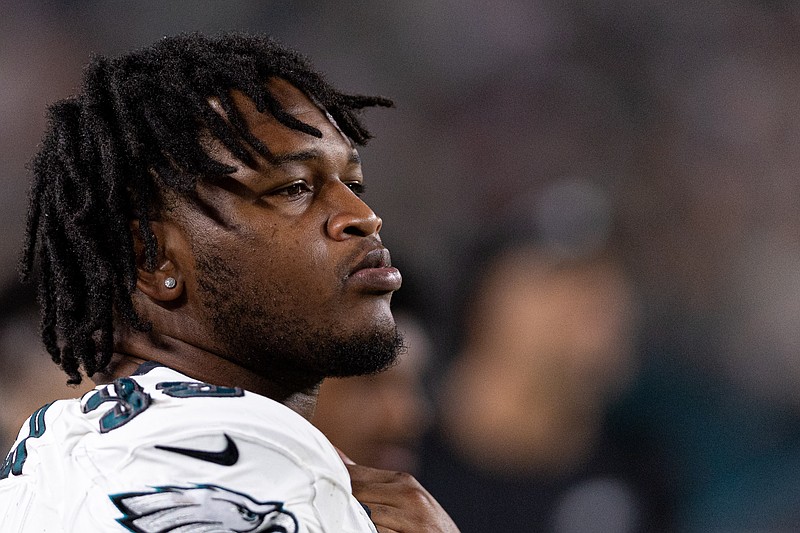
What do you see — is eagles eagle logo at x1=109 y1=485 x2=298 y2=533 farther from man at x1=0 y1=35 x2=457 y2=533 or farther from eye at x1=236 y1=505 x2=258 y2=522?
man at x1=0 y1=35 x2=457 y2=533

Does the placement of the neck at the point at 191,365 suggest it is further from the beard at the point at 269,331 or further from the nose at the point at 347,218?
the nose at the point at 347,218

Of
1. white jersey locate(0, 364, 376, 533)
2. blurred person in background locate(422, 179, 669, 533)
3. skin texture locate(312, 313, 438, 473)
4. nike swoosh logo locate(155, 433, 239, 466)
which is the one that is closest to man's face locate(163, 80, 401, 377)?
white jersey locate(0, 364, 376, 533)

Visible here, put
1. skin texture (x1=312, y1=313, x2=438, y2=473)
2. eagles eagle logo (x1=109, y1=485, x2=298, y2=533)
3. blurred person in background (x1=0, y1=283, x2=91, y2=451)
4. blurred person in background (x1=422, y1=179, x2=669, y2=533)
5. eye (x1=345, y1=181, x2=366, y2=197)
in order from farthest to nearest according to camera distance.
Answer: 1. blurred person in background (x1=422, y1=179, x2=669, y2=533)
2. blurred person in background (x1=0, y1=283, x2=91, y2=451)
3. skin texture (x1=312, y1=313, x2=438, y2=473)
4. eye (x1=345, y1=181, x2=366, y2=197)
5. eagles eagle logo (x1=109, y1=485, x2=298, y2=533)

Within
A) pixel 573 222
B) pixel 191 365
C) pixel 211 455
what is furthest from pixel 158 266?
pixel 573 222

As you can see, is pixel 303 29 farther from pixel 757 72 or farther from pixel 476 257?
pixel 757 72

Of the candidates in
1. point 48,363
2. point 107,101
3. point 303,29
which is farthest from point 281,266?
point 303,29

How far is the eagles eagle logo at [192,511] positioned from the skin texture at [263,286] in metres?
0.41

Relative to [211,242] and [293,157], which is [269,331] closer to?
[211,242]

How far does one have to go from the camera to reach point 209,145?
62.5 inches

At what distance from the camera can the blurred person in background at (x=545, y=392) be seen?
3.83m

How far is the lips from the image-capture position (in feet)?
5.26

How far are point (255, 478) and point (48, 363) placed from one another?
2.42 metres

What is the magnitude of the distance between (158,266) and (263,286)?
0.17 m

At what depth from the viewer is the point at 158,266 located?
1.60 m
